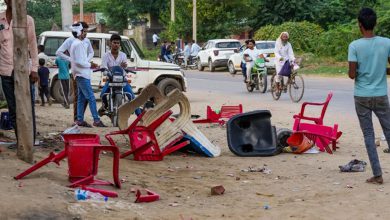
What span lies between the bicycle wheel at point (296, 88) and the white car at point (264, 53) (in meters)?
12.2

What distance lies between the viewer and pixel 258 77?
22.9 m

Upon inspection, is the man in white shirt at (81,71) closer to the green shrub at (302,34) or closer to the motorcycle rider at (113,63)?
the motorcycle rider at (113,63)

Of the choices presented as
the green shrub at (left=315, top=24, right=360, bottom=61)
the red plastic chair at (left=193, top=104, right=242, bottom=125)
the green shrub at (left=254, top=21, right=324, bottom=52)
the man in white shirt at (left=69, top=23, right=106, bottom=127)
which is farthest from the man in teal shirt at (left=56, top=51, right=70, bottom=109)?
the green shrub at (left=254, top=21, right=324, bottom=52)

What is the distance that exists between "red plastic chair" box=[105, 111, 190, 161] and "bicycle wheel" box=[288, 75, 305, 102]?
9.67 meters

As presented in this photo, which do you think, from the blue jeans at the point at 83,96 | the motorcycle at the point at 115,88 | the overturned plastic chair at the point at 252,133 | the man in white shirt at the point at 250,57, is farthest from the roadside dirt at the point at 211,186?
the man in white shirt at the point at 250,57

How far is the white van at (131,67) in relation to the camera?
19609 millimetres

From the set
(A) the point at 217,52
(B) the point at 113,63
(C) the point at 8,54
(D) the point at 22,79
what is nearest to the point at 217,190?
(D) the point at 22,79

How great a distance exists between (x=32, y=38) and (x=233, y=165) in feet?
10.0

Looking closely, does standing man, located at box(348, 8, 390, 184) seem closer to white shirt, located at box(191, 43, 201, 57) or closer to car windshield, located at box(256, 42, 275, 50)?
car windshield, located at box(256, 42, 275, 50)

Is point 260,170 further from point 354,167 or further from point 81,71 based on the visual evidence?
point 81,71

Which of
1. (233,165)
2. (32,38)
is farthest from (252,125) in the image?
(32,38)

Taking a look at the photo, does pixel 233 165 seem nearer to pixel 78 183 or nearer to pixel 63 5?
pixel 78 183

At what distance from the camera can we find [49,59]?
1958 centimetres

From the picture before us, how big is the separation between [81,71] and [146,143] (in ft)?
12.6
